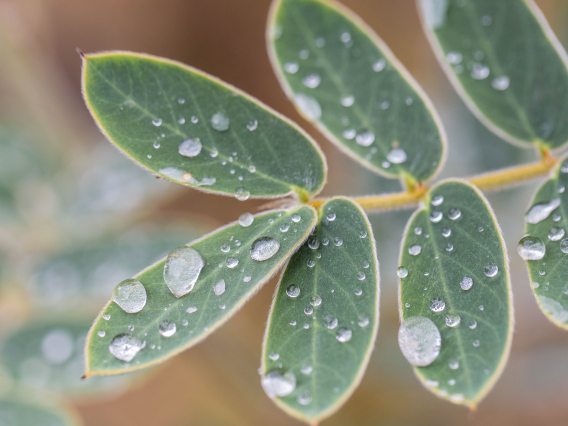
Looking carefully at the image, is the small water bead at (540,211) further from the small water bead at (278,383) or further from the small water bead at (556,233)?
the small water bead at (278,383)

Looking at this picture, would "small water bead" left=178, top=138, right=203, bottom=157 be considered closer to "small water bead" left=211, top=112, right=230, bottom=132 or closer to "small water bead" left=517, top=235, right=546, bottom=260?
"small water bead" left=211, top=112, right=230, bottom=132

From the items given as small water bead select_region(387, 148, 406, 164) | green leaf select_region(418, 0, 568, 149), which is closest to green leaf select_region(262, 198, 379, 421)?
small water bead select_region(387, 148, 406, 164)

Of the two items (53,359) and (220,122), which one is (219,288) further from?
(53,359)

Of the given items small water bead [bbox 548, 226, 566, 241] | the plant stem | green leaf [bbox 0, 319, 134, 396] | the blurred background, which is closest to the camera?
small water bead [bbox 548, 226, 566, 241]

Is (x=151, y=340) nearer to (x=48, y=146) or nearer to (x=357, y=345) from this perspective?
(x=357, y=345)

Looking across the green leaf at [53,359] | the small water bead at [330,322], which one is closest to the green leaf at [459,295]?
the small water bead at [330,322]

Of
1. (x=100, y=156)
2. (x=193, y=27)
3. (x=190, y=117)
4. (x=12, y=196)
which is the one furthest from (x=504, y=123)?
(x=193, y=27)

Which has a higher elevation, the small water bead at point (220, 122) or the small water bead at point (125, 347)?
the small water bead at point (220, 122)
